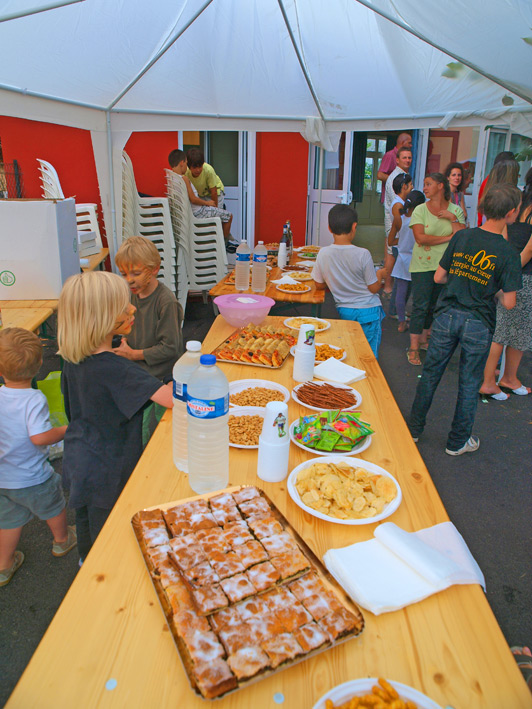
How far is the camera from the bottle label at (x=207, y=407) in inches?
54.8

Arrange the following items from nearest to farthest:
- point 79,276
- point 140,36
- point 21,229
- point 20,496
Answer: point 79,276, point 20,496, point 21,229, point 140,36

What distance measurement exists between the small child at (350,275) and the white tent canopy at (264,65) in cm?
151

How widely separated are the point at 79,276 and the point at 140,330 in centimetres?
113

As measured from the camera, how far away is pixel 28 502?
7.55 ft

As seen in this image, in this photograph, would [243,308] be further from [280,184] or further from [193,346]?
[280,184]

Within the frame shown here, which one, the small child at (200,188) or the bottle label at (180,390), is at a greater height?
the small child at (200,188)

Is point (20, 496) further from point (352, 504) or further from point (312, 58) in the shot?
point (312, 58)

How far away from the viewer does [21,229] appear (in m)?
3.28

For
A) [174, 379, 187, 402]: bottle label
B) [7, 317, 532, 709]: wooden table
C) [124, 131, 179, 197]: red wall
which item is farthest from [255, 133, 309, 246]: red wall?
[7, 317, 532, 709]: wooden table

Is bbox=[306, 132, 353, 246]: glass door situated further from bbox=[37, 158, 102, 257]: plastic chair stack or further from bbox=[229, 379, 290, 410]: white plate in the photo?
bbox=[229, 379, 290, 410]: white plate

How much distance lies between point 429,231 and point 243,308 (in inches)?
96.6

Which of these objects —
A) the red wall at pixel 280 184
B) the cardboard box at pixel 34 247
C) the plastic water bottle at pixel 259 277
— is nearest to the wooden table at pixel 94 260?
the cardboard box at pixel 34 247

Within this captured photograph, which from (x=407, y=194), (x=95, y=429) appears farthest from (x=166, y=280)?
(x=95, y=429)

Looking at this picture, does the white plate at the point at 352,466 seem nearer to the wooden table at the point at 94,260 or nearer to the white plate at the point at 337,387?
the white plate at the point at 337,387
